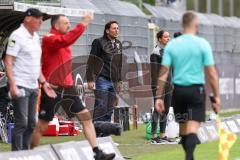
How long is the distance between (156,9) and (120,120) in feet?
38.3

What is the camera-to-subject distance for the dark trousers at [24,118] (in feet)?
40.9

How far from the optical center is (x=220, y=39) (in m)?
34.1

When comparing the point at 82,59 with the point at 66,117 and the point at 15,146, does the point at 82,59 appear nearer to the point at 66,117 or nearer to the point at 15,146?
the point at 66,117

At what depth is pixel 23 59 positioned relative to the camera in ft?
40.8

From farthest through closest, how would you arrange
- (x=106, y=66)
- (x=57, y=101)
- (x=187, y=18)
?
(x=106, y=66) < (x=57, y=101) < (x=187, y=18)

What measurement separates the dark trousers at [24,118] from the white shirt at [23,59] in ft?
0.45

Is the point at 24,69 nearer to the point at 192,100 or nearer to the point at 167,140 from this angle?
the point at 192,100

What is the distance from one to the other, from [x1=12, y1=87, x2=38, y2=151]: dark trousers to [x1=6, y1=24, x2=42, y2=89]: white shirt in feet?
0.45

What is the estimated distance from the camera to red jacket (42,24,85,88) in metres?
12.9

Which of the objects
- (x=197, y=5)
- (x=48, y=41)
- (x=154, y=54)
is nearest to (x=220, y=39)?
(x=197, y=5)

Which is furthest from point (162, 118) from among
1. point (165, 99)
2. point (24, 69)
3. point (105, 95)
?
point (24, 69)

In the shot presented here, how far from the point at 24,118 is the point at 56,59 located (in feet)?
3.44

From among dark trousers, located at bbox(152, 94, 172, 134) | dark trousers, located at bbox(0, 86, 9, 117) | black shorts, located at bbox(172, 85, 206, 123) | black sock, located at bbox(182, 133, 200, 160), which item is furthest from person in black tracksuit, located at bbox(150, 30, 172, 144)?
black sock, located at bbox(182, 133, 200, 160)

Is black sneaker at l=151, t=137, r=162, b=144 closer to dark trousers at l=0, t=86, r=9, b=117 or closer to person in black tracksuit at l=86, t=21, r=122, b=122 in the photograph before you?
person in black tracksuit at l=86, t=21, r=122, b=122
